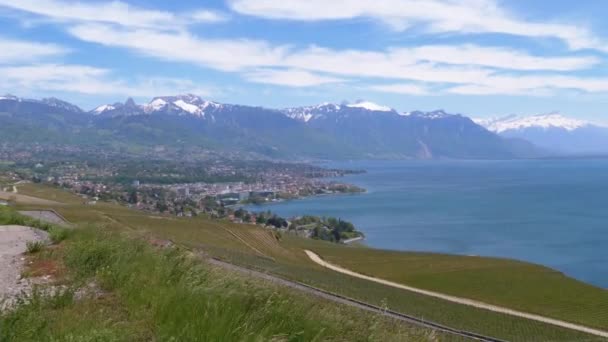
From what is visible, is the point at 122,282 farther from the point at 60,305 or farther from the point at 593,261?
the point at 593,261

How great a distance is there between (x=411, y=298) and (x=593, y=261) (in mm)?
45441

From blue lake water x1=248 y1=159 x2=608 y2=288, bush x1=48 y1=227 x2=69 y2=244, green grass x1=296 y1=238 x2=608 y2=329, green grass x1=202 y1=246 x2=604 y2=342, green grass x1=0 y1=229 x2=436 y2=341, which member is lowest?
blue lake water x1=248 y1=159 x2=608 y2=288

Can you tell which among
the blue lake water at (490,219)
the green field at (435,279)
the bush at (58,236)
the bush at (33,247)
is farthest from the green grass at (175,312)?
the blue lake water at (490,219)

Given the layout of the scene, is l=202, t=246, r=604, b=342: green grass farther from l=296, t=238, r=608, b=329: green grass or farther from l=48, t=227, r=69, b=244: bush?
l=48, t=227, r=69, b=244: bush

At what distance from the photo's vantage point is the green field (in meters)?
17.2

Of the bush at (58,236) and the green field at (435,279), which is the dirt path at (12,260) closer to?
the bush at (58,236)

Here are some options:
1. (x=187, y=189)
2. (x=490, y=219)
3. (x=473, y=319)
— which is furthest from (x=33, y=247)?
(x=187, y=189)

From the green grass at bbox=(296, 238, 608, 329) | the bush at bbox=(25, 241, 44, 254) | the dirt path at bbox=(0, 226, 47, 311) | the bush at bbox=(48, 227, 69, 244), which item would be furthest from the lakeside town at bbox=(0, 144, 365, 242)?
the bush at bbox=(25, 241, 44, 254)

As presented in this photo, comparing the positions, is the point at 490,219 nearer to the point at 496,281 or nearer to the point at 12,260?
the point at 496,281

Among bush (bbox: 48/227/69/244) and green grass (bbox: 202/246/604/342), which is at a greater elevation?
bush (bbox: 48/227/69/244)

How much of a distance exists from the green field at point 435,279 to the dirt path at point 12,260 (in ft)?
5.26

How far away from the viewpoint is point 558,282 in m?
30.6

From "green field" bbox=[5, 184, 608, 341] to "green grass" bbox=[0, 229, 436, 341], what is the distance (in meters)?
3.71

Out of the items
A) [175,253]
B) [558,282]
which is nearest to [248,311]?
[175,253]
